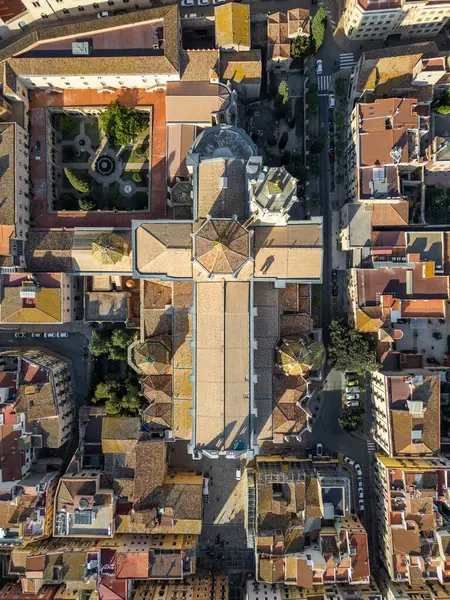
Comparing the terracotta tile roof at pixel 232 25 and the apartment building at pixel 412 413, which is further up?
the terracotta tile roof at pixel 232 25

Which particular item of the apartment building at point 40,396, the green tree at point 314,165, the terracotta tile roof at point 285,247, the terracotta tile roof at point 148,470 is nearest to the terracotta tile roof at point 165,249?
the terracotta tile roof at point 285,247

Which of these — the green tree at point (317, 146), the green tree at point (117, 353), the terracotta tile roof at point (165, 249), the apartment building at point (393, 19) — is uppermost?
the apartment building at point (393, 19)

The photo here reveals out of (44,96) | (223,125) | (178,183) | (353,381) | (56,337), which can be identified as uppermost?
(44,96)

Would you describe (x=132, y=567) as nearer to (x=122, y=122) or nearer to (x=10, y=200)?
(x=10, y=200)

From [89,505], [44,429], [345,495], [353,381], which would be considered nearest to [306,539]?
[345,495]

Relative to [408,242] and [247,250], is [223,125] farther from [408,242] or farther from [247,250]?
[408,242]

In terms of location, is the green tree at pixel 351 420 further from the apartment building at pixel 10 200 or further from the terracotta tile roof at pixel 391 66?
the apartment building at pixel 10 200
